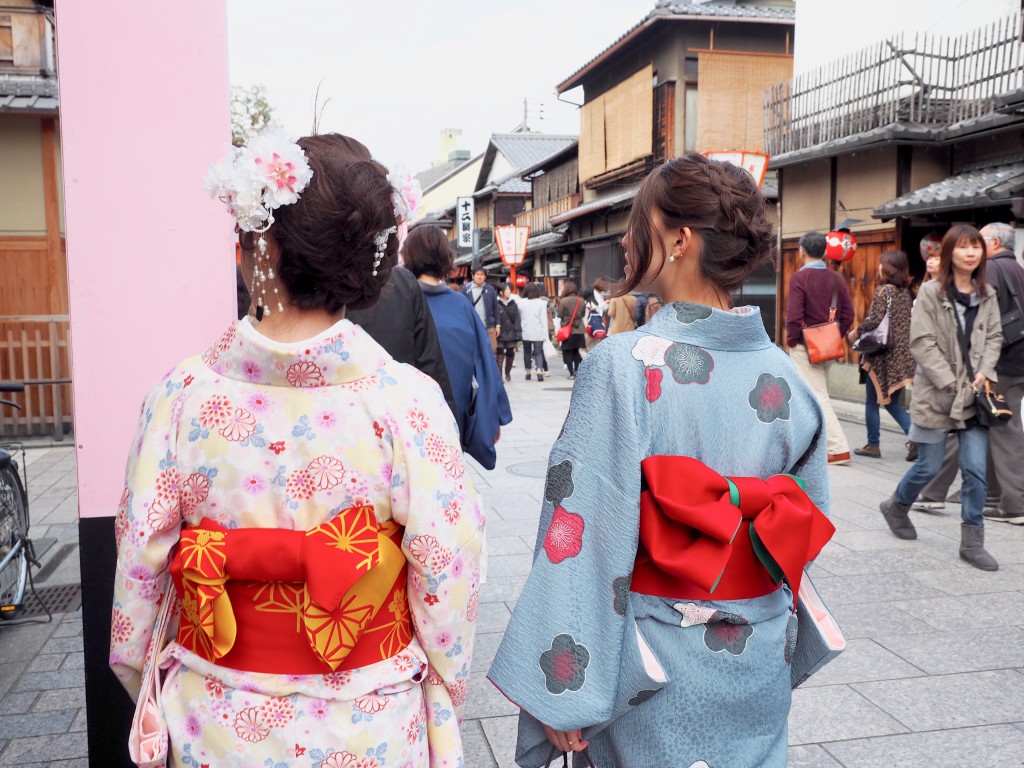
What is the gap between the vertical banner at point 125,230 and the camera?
247 cm

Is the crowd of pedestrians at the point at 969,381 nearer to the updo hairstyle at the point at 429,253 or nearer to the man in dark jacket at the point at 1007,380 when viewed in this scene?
the man in dark jacket at the point at 1007,380

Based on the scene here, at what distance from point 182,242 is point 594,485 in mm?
1508

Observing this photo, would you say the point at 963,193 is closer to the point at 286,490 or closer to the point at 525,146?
the point at 286,490

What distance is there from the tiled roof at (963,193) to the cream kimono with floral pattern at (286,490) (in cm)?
872

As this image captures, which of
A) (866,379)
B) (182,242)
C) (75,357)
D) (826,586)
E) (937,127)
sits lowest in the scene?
(826,586)

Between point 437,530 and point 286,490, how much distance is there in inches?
10.8

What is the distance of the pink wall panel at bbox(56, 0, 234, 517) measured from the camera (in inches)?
97.3

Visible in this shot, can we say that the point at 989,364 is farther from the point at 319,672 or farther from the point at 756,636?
the point at 319,672

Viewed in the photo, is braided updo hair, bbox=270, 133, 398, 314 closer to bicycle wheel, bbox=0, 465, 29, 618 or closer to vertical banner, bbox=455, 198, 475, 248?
bicycle wheel, bbox=0, 465, 29, 618

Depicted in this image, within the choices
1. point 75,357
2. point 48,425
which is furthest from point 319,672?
point 48,425

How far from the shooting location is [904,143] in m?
10.8

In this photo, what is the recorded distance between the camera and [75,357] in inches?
99.7

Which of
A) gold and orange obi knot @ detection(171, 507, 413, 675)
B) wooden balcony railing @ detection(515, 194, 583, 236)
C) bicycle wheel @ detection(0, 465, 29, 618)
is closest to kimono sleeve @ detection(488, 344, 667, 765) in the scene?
gold and orange obi knot @ detection(171, 507, 413, 675)

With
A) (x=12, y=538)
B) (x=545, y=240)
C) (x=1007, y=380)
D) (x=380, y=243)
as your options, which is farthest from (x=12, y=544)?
(x=545, y=240)
